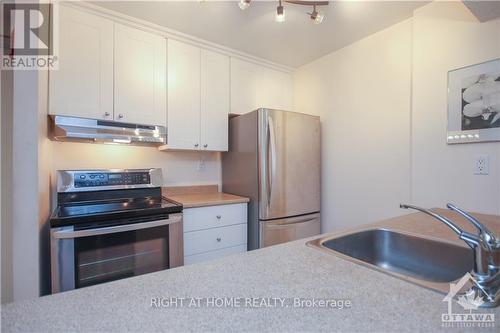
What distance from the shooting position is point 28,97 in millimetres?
1242

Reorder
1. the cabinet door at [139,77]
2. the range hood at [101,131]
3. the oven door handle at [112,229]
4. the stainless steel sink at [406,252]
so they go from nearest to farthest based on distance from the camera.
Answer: the stainless steel sink at [406,252]
the oven door handle at [112,229]
the range hood at [101,131]
the cabinet door at [139,77]

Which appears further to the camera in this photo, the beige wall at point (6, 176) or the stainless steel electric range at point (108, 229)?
the stainless steel electric range at point (108, 229)

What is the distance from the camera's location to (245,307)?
1.71ft

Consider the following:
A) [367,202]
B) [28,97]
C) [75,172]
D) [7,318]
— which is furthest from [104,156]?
[367,202]

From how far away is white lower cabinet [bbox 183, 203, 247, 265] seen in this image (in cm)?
194

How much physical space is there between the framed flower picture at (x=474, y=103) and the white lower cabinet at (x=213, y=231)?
1653mm

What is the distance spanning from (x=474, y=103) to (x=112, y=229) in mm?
2387

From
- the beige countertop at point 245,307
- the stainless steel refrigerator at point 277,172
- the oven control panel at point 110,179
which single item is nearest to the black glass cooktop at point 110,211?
the oven control panel at point 110,179

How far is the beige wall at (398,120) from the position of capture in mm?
1587

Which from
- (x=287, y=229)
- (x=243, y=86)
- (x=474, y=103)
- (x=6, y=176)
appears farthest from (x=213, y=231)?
(x=474, y=103)

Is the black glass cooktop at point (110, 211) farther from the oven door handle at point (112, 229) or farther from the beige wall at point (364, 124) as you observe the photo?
the beige wall at point (364, 124)

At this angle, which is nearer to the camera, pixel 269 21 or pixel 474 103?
pixel 474 103

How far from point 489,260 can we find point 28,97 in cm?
190

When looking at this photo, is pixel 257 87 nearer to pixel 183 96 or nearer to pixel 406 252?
pixel 183 96
